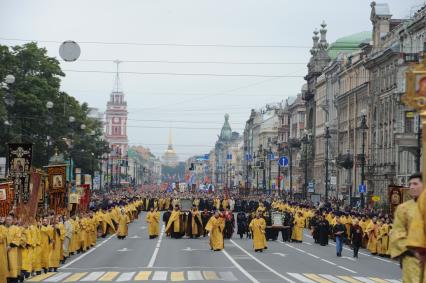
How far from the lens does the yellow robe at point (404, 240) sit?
11867 mm

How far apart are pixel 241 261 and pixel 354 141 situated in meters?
57.1

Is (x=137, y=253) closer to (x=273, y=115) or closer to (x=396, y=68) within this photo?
(x=396, y=68)

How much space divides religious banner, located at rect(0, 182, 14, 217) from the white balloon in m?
4.01

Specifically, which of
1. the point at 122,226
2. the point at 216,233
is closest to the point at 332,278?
the point at 216,233

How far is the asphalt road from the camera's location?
25.6 metres

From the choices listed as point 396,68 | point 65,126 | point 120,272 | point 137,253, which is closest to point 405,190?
point 137,253

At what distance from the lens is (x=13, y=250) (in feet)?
74.0

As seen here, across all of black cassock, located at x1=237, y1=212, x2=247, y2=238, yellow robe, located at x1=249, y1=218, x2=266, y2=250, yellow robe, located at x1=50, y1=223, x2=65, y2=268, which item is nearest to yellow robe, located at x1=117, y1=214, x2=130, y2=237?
black cassock, located at x1=237, y1=212, x2=247, y2=238

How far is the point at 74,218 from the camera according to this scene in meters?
35.4

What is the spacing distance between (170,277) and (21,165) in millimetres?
7424

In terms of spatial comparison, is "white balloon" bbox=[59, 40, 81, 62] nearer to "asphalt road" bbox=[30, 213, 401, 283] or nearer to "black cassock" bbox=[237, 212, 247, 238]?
"asphalt road" bbox=[30, 213, 401, 283]

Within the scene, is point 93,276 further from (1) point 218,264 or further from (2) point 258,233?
(2) point 258,233

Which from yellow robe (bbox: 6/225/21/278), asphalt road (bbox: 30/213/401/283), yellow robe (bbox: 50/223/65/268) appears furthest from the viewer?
yellow robe (bbox: 50/223/65/268)

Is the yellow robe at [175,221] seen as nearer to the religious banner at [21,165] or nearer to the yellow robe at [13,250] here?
the religious banner at [21,165]
